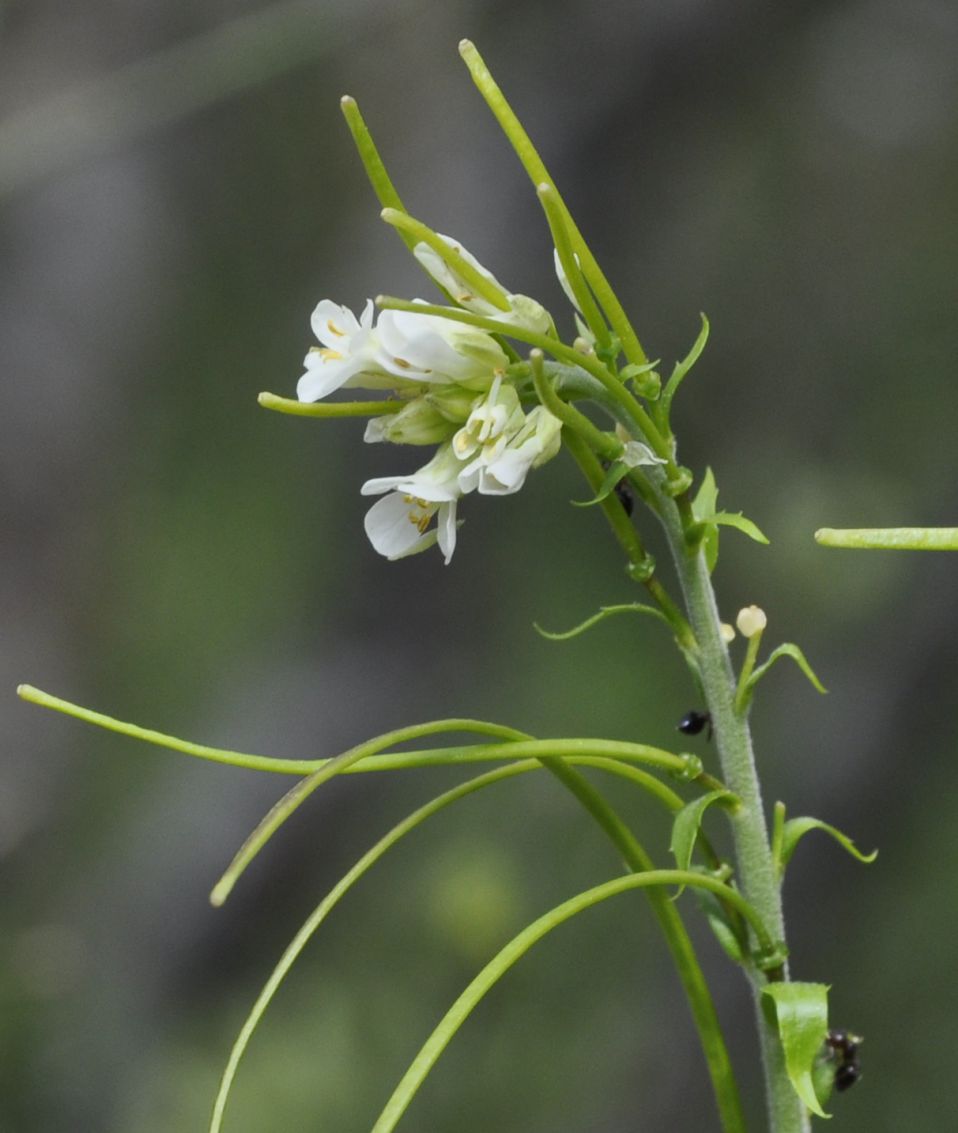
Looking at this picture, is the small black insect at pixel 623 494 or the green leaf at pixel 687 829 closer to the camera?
the green leaf at pixel 687 829

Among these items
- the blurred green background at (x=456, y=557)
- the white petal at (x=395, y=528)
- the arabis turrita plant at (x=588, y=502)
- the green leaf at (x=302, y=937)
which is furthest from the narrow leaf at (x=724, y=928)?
the blurred green background at (x=456, y=557)

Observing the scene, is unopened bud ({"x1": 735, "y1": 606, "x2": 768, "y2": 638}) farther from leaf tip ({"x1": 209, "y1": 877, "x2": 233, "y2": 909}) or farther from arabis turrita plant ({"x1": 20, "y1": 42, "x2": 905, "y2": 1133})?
leaf tip ({"x1": 209, "y1": 877, "x2": 233, "y2": 909})

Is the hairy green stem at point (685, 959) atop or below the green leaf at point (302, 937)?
below

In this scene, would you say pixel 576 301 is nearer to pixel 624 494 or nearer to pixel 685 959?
pixel 624 494

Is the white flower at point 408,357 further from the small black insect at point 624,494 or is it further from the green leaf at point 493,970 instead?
the green leaf at point 493,970

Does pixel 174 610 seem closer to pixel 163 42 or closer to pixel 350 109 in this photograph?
pixel 163 42

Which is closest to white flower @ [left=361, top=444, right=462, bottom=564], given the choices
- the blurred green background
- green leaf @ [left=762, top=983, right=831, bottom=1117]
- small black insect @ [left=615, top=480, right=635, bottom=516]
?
small black insect @ [left=615, top=480, right=635, bottom=516]

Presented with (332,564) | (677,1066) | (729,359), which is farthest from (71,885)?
(729,359)

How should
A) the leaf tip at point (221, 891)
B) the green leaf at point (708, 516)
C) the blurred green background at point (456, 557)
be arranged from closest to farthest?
1. the leaf tip at point (221, 891)
2. the green leaf at point (708, 516)
3. the blurred green background at point (456, 557)
